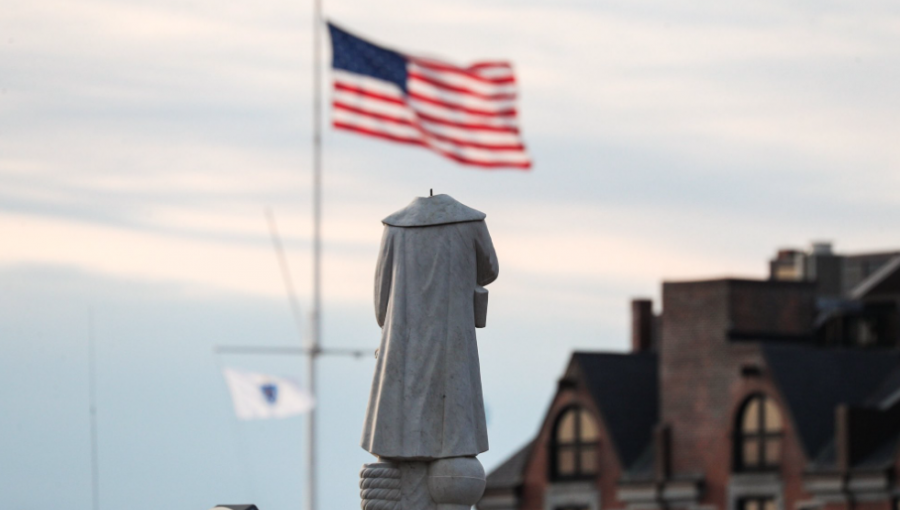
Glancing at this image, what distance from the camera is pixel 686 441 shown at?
60.4 m

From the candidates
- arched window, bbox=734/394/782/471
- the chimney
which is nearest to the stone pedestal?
arched window, bbox=734/394/782/471

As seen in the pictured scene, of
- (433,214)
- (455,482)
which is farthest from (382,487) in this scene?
(433,214)

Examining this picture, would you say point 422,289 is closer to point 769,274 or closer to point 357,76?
point 357,76

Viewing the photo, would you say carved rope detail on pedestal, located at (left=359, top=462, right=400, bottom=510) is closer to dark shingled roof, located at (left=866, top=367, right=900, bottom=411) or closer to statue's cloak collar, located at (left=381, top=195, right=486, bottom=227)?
statue's cloak collar, located at (left=381, top=195, right=486, bottom=227)

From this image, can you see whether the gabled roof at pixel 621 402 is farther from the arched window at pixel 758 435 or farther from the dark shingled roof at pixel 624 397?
the arched window at pixel 758 435

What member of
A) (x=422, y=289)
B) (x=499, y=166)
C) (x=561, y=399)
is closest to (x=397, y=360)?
(x=422, y=289)

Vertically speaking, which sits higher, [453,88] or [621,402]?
[453,88]

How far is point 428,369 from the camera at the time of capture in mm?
14398

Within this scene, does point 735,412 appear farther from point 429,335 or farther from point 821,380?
point 429,335

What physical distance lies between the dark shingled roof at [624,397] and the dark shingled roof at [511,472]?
9.82 ft

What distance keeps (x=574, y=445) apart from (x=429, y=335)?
1908 inches

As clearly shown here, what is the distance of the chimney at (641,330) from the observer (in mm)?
67312

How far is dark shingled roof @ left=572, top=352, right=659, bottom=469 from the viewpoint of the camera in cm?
6181

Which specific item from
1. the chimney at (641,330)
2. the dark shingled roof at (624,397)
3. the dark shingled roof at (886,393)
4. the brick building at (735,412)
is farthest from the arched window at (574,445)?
the dark shingled roof at (886,393)
